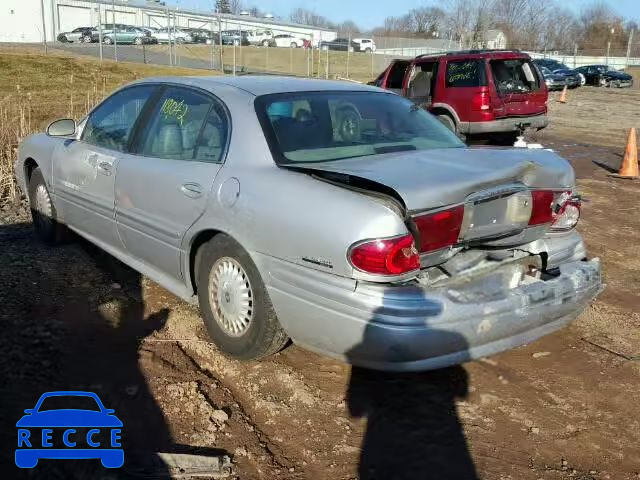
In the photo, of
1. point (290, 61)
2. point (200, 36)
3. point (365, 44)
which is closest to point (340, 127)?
point (290, 61)

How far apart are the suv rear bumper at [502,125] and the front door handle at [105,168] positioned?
29.1 feet

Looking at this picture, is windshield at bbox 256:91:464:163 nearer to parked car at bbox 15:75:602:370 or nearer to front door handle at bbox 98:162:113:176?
parked car at bbox 15:75:602:370

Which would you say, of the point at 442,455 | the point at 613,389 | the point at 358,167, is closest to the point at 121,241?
the point at 358,167

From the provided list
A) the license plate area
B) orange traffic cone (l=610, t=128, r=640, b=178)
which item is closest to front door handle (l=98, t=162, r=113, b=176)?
the license plate area

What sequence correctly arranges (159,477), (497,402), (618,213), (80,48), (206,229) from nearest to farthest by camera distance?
(159,477) < (497,402) < (206,229) < (618,213) < (80,48)

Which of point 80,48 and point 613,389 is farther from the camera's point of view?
point 80,48

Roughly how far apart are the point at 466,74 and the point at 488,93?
23.8 inches

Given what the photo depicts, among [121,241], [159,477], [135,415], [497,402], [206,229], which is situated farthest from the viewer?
[121,241]

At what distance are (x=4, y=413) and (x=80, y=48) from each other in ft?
105

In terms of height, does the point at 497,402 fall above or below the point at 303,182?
below

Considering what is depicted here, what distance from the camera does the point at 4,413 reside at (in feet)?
9.84

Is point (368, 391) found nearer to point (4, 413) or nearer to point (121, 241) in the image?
point (4, 413)

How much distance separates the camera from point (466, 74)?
12.2 m

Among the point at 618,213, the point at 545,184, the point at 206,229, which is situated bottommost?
the point at 618,213
